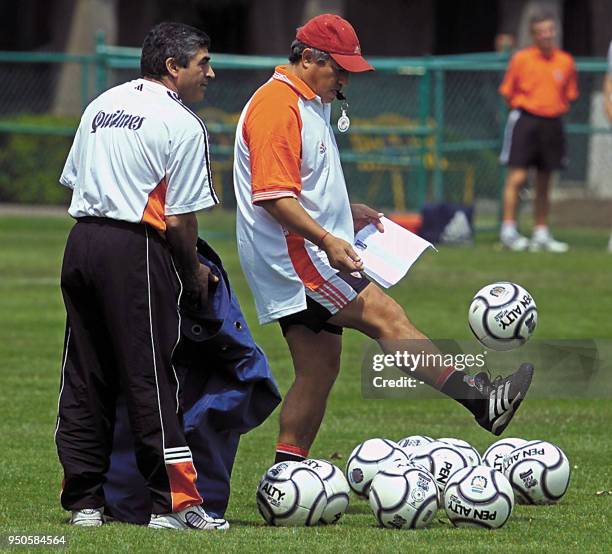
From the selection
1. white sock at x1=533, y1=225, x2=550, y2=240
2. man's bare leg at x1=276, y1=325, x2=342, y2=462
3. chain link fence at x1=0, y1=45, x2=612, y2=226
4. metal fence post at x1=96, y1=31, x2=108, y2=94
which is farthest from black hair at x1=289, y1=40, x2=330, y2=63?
metal fence post at x1=96, y1=31, x2=108, y2=94

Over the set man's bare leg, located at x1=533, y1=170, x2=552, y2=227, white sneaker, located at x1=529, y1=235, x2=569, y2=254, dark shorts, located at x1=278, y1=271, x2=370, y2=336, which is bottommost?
white sneaker, located at x1=529, y1=235, x2=569, y2=254

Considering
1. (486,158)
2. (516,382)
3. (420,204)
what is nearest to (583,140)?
(486,158)

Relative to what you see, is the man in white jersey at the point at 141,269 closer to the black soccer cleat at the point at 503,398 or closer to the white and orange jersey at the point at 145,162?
the white and orange jersey at the point at 145,162

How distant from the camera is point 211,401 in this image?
712 centimetres

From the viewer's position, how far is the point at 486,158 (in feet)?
76.0

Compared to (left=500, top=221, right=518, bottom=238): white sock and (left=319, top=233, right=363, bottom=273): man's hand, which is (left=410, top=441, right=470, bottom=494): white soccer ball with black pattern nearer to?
(left=319, top=233, right=363, bottom=273): man's hand

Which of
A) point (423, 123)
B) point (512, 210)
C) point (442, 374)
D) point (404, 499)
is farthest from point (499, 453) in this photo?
point (423, 123)

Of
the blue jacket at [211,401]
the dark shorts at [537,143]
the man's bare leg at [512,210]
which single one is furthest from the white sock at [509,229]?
the blue jacket at [211,401]

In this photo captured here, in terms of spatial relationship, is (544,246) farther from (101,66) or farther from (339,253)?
(339,253)

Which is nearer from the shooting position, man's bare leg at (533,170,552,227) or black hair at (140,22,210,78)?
black hair at (140,22,210,78)

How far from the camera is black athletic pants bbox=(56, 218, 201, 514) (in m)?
6.61

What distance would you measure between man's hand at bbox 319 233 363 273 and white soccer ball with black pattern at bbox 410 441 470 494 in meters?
0.92

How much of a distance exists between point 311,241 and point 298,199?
0.23 metres

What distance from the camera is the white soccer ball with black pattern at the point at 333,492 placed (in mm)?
7070
